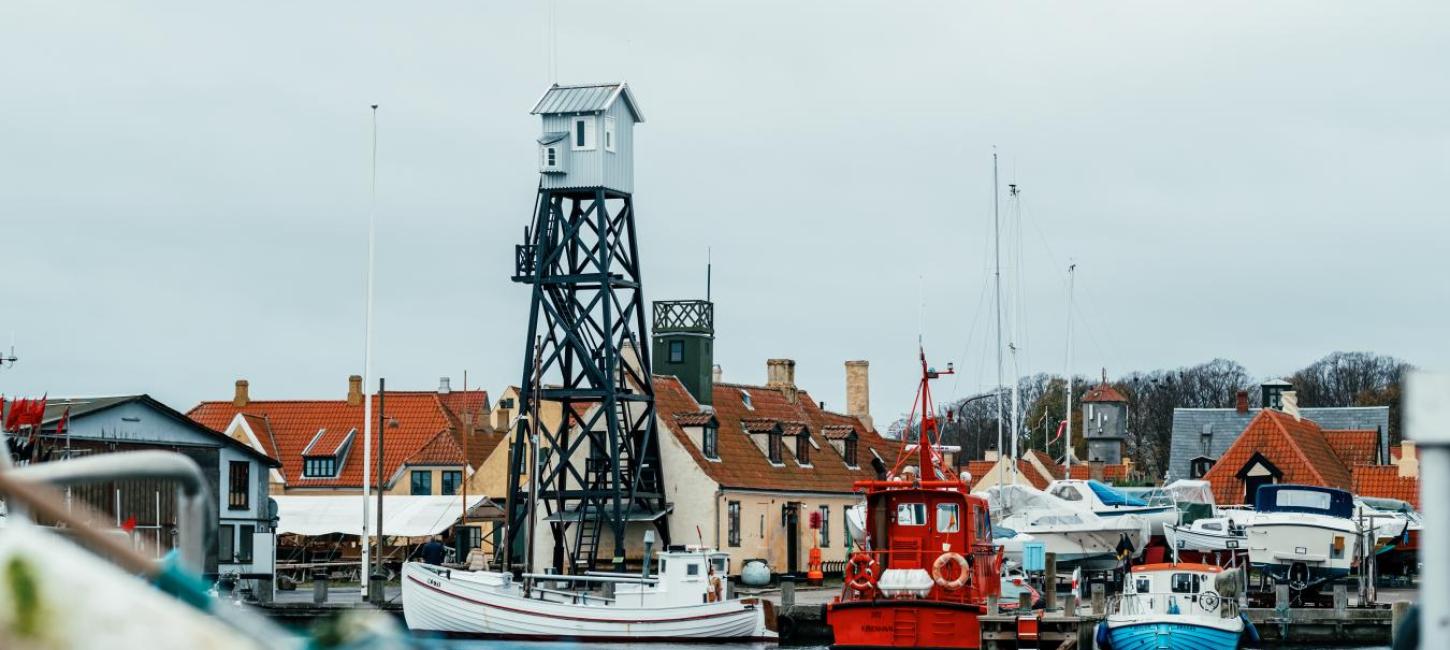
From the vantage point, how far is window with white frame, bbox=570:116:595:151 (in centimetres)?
6019

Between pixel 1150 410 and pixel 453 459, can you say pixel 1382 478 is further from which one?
pixel 1150 410

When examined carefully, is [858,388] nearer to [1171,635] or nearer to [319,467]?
[319,467]

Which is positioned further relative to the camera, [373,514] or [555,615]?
[373,514]

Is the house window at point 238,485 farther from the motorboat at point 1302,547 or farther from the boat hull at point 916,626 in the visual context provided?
the motorboat at point 1302,547

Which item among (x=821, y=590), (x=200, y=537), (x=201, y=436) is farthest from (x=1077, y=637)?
(x=200, y=537)

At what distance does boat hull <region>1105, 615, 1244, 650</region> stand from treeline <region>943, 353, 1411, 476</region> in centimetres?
9543

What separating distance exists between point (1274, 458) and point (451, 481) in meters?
29.8

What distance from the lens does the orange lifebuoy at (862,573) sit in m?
39.0

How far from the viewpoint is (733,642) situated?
152ft

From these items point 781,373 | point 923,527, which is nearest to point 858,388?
point 781,373

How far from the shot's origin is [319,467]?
3324 inches

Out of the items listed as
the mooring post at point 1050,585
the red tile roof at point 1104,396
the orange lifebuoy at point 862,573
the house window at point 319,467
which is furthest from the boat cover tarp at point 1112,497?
the red tile roof at point 1104,396

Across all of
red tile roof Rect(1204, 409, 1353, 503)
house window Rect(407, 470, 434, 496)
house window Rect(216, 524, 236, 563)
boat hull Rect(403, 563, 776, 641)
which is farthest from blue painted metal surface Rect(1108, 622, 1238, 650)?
house window Rect(407, 470, 434, 496)

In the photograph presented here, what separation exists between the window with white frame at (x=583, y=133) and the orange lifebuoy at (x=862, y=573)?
925 inches
